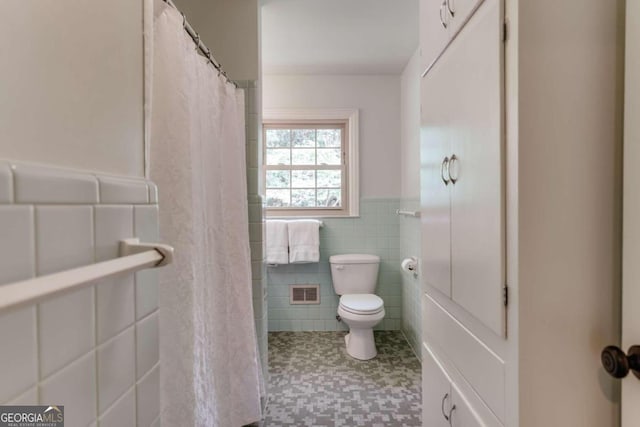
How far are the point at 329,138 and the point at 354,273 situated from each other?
1.22m

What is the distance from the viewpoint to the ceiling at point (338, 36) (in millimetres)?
1871

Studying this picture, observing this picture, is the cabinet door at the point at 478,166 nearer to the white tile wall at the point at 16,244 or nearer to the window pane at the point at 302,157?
the white tile wall at the point at 16,244

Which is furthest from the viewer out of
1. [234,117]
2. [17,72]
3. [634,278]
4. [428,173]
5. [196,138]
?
[234,117]

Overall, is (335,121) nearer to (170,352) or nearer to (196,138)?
(196,138)

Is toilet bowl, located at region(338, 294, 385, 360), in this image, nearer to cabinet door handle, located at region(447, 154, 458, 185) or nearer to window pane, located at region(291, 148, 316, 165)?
window pane, located at region(291, 148, 316, 165)

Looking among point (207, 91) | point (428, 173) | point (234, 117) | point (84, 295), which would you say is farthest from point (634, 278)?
point (234, 117)

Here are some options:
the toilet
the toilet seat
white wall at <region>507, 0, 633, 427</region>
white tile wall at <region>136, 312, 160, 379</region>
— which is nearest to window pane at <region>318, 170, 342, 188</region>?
the toilet

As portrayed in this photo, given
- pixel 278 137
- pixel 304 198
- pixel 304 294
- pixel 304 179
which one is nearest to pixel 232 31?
pixel 278 137

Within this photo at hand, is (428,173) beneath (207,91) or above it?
beneath

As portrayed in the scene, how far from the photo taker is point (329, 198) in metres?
2.88

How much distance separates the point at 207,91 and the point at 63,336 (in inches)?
41.8

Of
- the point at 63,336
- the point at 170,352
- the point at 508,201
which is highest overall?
the point at 508,201

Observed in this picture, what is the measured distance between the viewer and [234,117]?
1.50m

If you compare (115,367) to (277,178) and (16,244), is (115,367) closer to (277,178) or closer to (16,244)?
(16,244)
